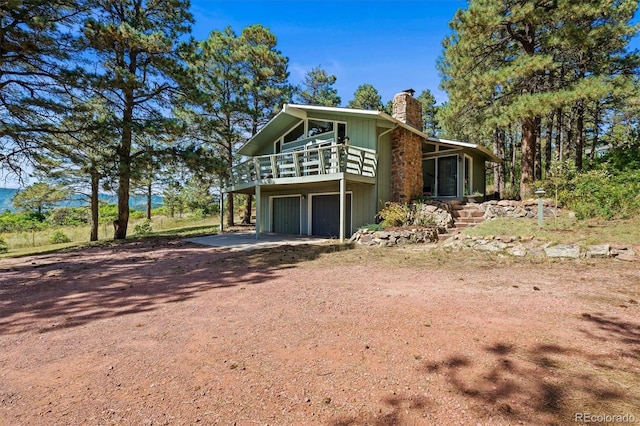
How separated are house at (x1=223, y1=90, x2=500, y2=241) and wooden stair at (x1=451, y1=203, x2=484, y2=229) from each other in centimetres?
163

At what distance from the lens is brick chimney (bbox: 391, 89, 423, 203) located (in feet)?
37.7

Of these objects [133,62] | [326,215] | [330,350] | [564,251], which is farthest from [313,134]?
[330,350]

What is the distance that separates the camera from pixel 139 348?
2.89 meters

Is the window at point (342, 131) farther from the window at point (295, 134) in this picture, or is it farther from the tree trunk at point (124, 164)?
the tree trunk at point (124, 164)

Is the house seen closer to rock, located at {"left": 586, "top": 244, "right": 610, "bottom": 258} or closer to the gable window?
the gable window

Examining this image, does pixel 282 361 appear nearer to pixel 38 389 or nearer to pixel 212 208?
pixel 38 389

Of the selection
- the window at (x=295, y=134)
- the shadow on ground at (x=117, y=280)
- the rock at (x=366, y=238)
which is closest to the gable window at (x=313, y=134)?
the window at (x=295, y=134)

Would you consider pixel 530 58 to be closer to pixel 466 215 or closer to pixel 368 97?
pixel 466 215

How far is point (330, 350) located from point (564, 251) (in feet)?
19.7

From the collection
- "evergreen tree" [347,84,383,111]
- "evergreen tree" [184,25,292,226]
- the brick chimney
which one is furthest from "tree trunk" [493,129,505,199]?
"evergreen tree" [184,25,292,226]

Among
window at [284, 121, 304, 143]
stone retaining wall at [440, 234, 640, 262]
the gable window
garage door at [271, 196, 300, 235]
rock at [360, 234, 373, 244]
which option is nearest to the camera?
stone retaining wall at [440, 234, 640, 262]

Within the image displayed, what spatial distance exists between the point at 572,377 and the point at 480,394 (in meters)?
0.75

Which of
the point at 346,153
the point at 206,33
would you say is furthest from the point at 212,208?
the point at 346,153

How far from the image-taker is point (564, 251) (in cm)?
626
